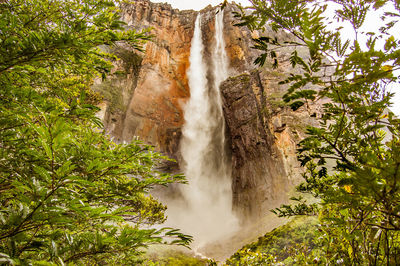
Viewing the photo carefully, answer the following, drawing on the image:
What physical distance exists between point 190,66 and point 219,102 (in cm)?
594

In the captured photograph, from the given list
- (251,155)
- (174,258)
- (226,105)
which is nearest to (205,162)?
(251,155)

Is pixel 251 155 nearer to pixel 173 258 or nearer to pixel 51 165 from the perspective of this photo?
pixel 173 258

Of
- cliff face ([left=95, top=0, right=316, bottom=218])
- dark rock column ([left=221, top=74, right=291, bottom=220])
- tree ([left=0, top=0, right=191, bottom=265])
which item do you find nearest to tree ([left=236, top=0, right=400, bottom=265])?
tree ([left=0, top=0, right=191, bottom=265])

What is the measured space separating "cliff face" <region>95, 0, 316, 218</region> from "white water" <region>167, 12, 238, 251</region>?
2.88 feet

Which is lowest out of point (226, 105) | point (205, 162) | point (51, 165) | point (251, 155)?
point (51, 165)

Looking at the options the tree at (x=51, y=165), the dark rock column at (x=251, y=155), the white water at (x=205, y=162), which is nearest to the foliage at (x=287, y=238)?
the dark rock column at (x=251, y=155)

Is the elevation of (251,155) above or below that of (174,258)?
above

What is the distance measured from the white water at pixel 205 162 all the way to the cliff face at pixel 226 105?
2.88 feet

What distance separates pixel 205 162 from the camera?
1858 centimetres

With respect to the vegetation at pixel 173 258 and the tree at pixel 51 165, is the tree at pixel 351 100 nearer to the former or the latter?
the tree at pixel 51 165

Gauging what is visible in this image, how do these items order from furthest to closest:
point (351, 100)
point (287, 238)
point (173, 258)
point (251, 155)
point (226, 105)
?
point (226, 105) → point (251, 155) → point (173, 258) → point (287, 238) → point (351, 100)

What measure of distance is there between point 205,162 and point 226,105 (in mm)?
5221

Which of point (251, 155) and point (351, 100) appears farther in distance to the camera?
point (251, 155)

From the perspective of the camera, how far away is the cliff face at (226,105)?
1367cm
